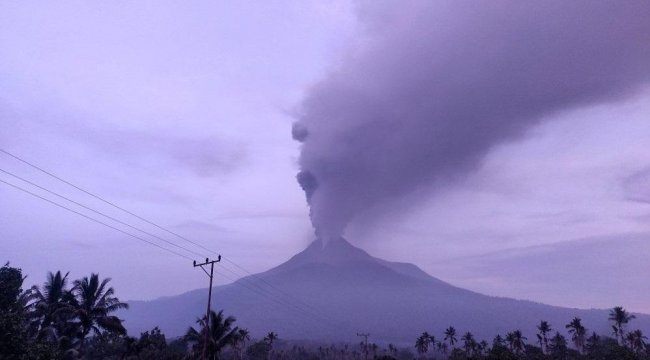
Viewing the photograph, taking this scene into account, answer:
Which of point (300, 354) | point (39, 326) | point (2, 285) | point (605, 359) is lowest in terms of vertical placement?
point (300, 354)

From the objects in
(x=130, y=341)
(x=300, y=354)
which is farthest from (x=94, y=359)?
(x=300, y=354)

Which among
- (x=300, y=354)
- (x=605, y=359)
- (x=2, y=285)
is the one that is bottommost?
(x=300, y=354)

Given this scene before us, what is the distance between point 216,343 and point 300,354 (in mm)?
154613

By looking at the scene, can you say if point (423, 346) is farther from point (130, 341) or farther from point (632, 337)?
point (130, 341)

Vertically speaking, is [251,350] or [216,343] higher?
[216,343]

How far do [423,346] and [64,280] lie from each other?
120 metres

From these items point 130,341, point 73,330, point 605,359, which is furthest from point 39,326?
point 605,359

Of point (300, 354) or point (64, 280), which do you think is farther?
point (300, 354)

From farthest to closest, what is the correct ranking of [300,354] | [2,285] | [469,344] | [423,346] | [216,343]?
1. [300,354]
2. [423,346]
3. [469,344]
4. [216,343]
5. [2,285]

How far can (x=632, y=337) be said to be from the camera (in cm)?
9831

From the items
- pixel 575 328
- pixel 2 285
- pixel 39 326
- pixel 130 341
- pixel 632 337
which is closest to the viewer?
pixel 2 285

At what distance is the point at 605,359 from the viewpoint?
256 feet

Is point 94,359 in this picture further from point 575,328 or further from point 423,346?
point 575,328

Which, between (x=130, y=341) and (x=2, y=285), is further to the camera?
(x=130, y=341)
